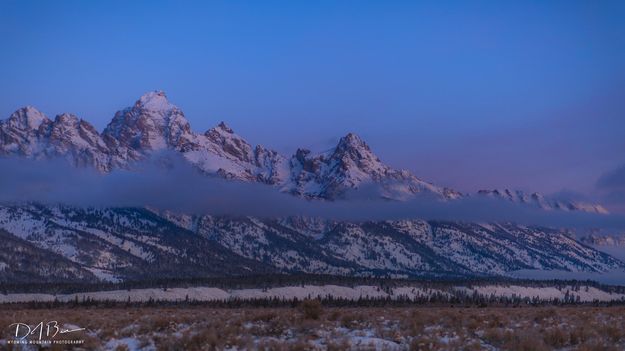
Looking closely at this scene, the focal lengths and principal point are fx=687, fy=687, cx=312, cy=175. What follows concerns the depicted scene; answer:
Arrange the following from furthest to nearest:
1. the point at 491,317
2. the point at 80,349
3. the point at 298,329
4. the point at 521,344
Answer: the point at 491,317
the point at 298,329
the point at 80,349
the point at 521,344

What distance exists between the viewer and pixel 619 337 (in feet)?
96.9

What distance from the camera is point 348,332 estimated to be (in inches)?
1273

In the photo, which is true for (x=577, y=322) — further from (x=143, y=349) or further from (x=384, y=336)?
(x=143, y=349)

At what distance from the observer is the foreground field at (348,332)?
28422 mm

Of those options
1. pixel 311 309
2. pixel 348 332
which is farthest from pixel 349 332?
pixel 311 309

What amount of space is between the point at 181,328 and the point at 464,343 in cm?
1443

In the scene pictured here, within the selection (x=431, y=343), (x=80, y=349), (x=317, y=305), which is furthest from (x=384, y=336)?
(x=80, y=349)

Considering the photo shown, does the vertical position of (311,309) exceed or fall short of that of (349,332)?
it exceeds it

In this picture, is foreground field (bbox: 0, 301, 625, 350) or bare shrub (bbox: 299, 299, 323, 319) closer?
foreground field (bbox: 0, 301, 625, 350)

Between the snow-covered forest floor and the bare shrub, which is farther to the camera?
the bare shrub

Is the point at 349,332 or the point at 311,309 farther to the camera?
the point at 311,309

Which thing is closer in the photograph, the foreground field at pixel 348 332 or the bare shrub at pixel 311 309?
the foreground field at pixel 348 332

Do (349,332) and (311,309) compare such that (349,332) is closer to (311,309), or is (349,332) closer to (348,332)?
(348,332)

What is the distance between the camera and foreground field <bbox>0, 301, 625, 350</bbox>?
28.4m
